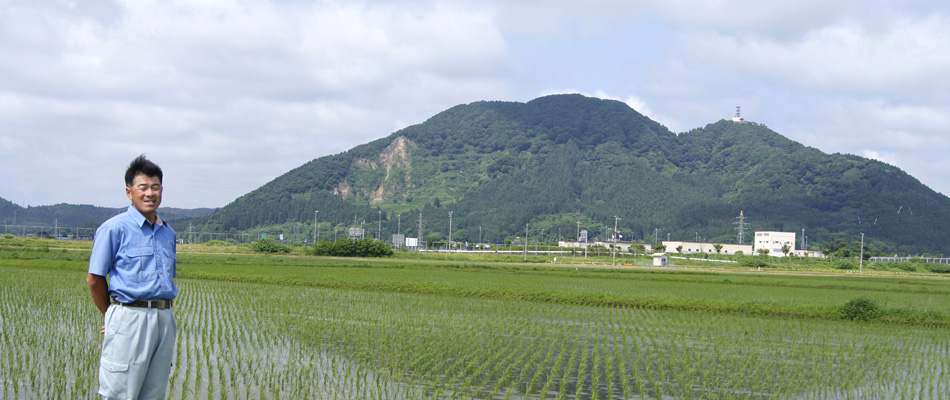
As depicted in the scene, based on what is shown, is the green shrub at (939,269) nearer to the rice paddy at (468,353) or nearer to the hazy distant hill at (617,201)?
the rice paddy at (468,353)

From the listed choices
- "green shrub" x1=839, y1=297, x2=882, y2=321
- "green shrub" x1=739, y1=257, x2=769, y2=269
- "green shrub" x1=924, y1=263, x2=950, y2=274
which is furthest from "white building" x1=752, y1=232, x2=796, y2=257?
"green shrub" x1=839, y1=297, x2=882, y2=321

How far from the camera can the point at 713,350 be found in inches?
517

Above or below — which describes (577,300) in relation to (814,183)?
below

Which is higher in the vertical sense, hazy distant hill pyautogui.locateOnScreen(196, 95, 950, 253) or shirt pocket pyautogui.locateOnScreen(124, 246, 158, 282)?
hazy distant hill pyautogui.locateOnScreen(196, 95, 950, 253)

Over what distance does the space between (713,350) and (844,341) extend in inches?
177

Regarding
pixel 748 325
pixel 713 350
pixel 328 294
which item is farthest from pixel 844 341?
pixel 328 294

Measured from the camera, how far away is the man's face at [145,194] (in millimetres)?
4516

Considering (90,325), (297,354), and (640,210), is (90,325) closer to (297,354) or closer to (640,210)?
(297,354)

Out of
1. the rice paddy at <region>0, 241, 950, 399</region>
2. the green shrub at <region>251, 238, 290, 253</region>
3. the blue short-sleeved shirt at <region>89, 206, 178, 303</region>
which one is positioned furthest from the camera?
the green shrub at <region>251, 238, 290, 253</region>

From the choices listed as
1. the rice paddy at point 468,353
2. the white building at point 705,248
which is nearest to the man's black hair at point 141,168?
the rice paddy at point 468,353

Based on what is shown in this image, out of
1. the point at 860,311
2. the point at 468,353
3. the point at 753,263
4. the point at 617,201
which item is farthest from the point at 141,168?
the point at 617,201

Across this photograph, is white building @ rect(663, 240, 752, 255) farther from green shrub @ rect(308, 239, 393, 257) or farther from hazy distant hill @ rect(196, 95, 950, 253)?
green shrub @ rect(308, 239, 393, 257)

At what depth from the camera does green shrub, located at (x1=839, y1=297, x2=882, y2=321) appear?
824 inches

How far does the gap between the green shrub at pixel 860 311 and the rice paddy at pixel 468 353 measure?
1.00 metres
